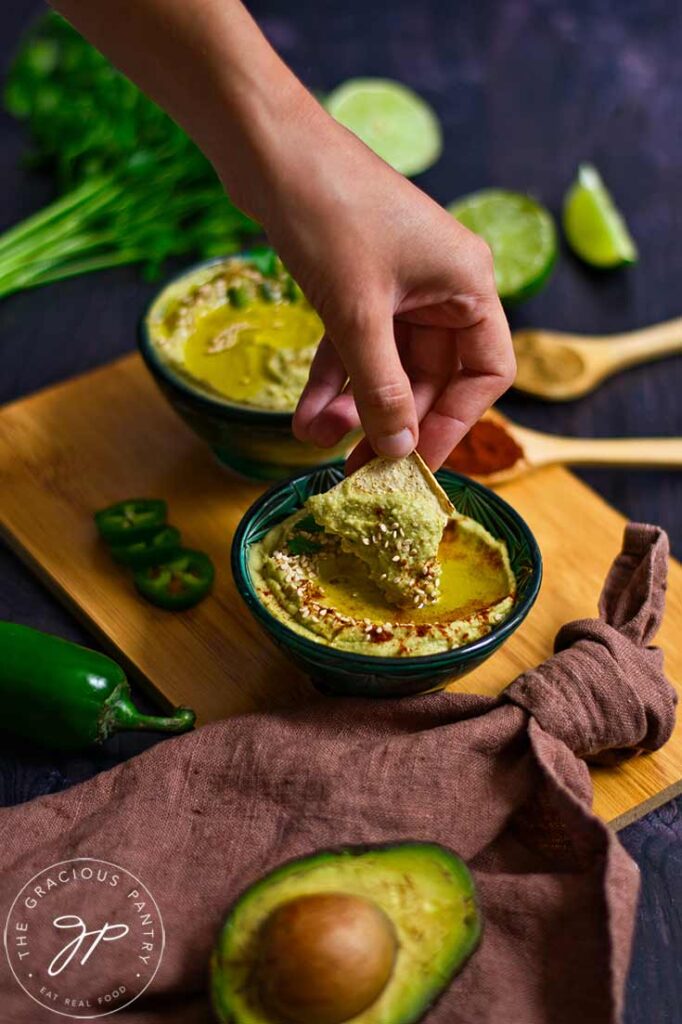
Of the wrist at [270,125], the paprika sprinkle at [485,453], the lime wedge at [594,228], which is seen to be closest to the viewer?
the wrist at [270,125]

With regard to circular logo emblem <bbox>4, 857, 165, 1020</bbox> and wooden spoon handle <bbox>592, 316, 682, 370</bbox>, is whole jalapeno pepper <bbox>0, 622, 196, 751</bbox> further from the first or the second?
wooden spoon handle <bbox>592, 316, 682, 370</bbox>

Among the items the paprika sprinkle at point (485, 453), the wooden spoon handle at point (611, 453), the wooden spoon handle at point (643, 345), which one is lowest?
the wooden spoon handle at point (643, 345)

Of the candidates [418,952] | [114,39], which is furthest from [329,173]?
[418,952]

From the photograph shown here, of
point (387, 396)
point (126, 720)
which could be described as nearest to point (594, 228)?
point (387, 396)

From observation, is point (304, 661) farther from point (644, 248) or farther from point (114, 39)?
point (644, 248)

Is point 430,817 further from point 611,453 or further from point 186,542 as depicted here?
point 611,453

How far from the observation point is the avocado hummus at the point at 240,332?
2959mm

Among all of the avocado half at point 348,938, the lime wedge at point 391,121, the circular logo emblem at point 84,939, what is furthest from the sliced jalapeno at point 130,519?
the lime wedge at point 391,121

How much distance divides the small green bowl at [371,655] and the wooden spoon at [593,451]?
0.52 m

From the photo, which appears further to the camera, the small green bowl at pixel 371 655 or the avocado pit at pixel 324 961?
the small green bowl at pixel 371 655

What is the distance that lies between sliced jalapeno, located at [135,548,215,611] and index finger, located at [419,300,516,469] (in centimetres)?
56

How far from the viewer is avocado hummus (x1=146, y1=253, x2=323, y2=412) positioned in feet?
9.71

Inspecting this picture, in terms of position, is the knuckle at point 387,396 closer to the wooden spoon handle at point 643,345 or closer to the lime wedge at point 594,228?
the wooden spoon handle at point 643,345

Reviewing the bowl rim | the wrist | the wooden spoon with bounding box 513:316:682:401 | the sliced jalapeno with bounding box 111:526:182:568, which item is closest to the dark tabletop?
the wooden spoon with bounding box 513:316:682:401
